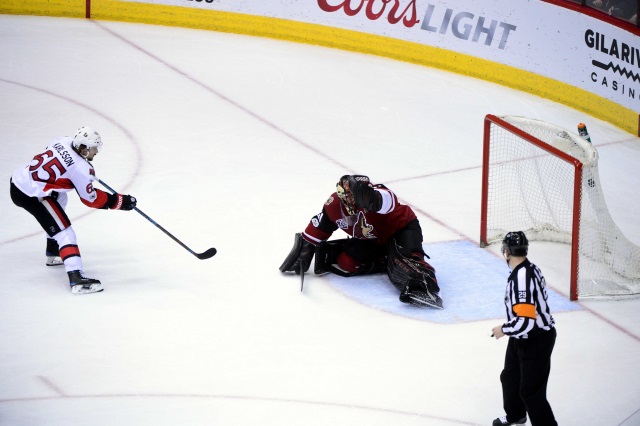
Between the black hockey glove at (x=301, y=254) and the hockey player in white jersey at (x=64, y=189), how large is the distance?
3.36 ft

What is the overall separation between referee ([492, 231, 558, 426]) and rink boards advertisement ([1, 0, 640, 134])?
204 inches

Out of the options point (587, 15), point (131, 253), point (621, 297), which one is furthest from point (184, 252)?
point (587, 15)

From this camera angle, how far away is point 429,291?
6578 millimetres

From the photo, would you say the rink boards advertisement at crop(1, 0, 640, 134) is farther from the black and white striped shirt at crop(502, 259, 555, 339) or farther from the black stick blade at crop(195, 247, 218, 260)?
the black and white striped shirt at crop(502, 259, 555, 339)

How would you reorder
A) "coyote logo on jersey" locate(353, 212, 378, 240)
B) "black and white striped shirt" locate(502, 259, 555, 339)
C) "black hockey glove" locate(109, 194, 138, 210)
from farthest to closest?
1. "coyote logo on jersey" locate(353, 212, 378, 240)
2. "black hockey glove" locate(109, 194, 138, 210)
3. "black and white striped shirt" locate(502, 259, 555, 339)

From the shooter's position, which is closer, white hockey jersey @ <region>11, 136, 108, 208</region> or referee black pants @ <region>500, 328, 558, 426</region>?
referee black pants @ <region>500, 328, 558, 426</region>

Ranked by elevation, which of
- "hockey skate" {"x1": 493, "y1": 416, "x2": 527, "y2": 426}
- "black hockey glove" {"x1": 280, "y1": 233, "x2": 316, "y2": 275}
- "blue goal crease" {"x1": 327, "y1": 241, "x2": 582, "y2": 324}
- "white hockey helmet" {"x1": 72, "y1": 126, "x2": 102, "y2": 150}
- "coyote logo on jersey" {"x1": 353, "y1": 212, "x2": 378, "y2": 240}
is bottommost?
"blue goal crease" {"x1": 327, "y1": 241, "x2": 582, "y2": 324}

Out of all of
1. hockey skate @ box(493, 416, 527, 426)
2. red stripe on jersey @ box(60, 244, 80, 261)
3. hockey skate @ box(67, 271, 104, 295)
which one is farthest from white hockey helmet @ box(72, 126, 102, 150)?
hockey skate @ box(493, 416, 527, 426)

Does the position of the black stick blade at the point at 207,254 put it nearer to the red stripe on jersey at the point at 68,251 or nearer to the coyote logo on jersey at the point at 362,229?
the red stripe on jersey at the point at 68,251

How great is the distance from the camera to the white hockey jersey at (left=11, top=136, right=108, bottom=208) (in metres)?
6.43

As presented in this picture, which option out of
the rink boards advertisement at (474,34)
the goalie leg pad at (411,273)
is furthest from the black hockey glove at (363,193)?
the rink boards advertisement at (474,34)

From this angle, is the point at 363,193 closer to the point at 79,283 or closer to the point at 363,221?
the point at 363,221

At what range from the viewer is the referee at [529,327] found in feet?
15.6

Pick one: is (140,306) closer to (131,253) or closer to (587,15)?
(131,253)
